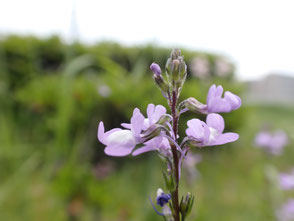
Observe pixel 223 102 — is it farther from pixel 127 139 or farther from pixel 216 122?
pixel 127 139

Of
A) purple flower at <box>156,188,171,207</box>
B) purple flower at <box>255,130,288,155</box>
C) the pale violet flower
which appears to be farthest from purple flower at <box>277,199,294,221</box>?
the pale violet flower

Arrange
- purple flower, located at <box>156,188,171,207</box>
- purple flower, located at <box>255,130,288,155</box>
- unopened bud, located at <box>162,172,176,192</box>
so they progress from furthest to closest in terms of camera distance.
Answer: purple flower, located at <box>255,130,288,155</box>, purple flower, located at <box>156,188,171,207</box>, unopened bud, located at <box>162,172,176,192</box>

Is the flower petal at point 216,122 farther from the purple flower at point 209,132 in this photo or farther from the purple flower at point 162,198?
the purple flower at point 162,198

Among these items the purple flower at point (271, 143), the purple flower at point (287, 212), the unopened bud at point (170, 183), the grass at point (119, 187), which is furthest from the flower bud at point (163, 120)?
the purple flower at point (271, 143)

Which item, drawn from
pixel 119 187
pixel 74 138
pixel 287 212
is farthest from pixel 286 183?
pixel 74 138

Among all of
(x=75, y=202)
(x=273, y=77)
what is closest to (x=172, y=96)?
(x=75, y=202)

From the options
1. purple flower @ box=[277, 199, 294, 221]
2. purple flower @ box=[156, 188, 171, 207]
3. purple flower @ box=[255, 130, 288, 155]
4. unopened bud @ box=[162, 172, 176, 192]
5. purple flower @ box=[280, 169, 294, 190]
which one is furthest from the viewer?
purple flower @ box=[255, 130, 288, 155]

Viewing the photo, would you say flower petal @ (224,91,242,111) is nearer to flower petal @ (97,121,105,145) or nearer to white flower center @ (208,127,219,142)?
white flower center @ (208,127,219,142)

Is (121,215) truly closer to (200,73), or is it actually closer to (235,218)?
(235,218)
